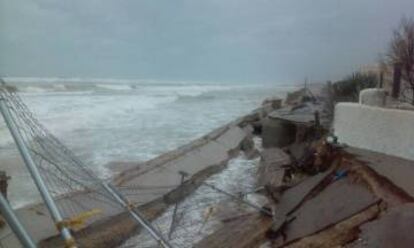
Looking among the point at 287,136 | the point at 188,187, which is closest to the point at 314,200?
the point at 188,187

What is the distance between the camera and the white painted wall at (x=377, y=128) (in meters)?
8.20

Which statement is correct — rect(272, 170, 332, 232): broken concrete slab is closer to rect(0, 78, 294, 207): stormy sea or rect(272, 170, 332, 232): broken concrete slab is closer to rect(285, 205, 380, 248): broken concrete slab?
rect(285, 205, 380, 248): broken concrete slab

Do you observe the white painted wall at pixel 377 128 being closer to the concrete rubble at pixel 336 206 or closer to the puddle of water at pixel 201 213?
the concrete rubble at pixel 336 206

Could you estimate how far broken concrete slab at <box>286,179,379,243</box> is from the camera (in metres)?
6.31

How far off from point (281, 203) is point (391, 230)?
351cm

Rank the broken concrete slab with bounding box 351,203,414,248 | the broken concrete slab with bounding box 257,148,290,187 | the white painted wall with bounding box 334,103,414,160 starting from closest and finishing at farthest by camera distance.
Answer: the broken concrete slab with bounding box 351,203,414,248
the white painted wall with bounding box 334,103,414,160
the broken concrete slab with bounding box 257,148,290,187

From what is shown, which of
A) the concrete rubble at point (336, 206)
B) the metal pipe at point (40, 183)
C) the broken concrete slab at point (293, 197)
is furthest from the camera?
the broken concrete slab at point (293, 197)

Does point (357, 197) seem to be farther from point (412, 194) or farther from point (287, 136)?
point (287, 136)

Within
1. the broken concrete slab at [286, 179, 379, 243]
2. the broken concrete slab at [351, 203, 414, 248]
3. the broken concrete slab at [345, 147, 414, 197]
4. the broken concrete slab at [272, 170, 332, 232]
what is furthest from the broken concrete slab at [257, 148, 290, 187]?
the broken concrete slab at [351, 203, 414, 248]

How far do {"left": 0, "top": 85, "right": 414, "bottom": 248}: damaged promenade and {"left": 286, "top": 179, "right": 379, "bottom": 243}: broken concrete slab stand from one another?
0.07 ft

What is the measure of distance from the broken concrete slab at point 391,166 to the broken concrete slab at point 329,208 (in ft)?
1.34

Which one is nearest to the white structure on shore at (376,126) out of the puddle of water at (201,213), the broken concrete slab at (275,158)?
the puddle of water at (201,213)

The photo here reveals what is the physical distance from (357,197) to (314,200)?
105 centimetres

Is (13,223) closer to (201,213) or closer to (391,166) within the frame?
(391,166)
